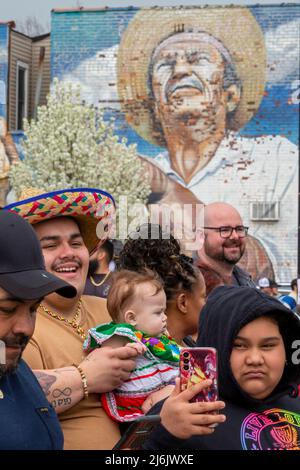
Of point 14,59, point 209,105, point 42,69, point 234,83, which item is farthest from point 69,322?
point 42,69

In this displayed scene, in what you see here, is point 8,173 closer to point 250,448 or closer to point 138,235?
point 138,235

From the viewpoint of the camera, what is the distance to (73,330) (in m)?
3.95

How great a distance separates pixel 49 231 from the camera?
407 centimetres

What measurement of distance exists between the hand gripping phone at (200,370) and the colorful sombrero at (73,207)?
56.2 inches

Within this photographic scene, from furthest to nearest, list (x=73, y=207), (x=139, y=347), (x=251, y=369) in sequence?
(x=73, y=207) → (x=139, y=347) → (x=251, y=369)

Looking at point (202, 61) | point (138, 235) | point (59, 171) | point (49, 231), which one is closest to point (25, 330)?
point (49, 231)

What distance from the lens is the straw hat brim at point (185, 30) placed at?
26766 millimetres

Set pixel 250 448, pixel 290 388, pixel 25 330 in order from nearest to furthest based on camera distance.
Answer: pixel 25 330 < pixel 250 448 < pixel 290 388

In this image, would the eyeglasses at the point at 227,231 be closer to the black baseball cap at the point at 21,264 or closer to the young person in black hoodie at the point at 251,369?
the young person in black hoodie at the point at 251,369

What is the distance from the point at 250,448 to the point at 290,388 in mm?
368

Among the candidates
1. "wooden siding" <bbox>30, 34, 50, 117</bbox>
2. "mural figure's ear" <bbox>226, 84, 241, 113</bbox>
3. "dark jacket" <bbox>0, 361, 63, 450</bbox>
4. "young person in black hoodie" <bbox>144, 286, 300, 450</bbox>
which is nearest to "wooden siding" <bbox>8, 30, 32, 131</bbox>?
"wooden siding" <bbox>30, 34, 50, 117</bbox>

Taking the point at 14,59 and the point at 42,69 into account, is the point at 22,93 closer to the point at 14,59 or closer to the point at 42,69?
the point at 42,69

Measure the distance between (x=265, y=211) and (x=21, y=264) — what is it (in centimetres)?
2391

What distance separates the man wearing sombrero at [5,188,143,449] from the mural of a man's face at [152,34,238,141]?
2238cm
